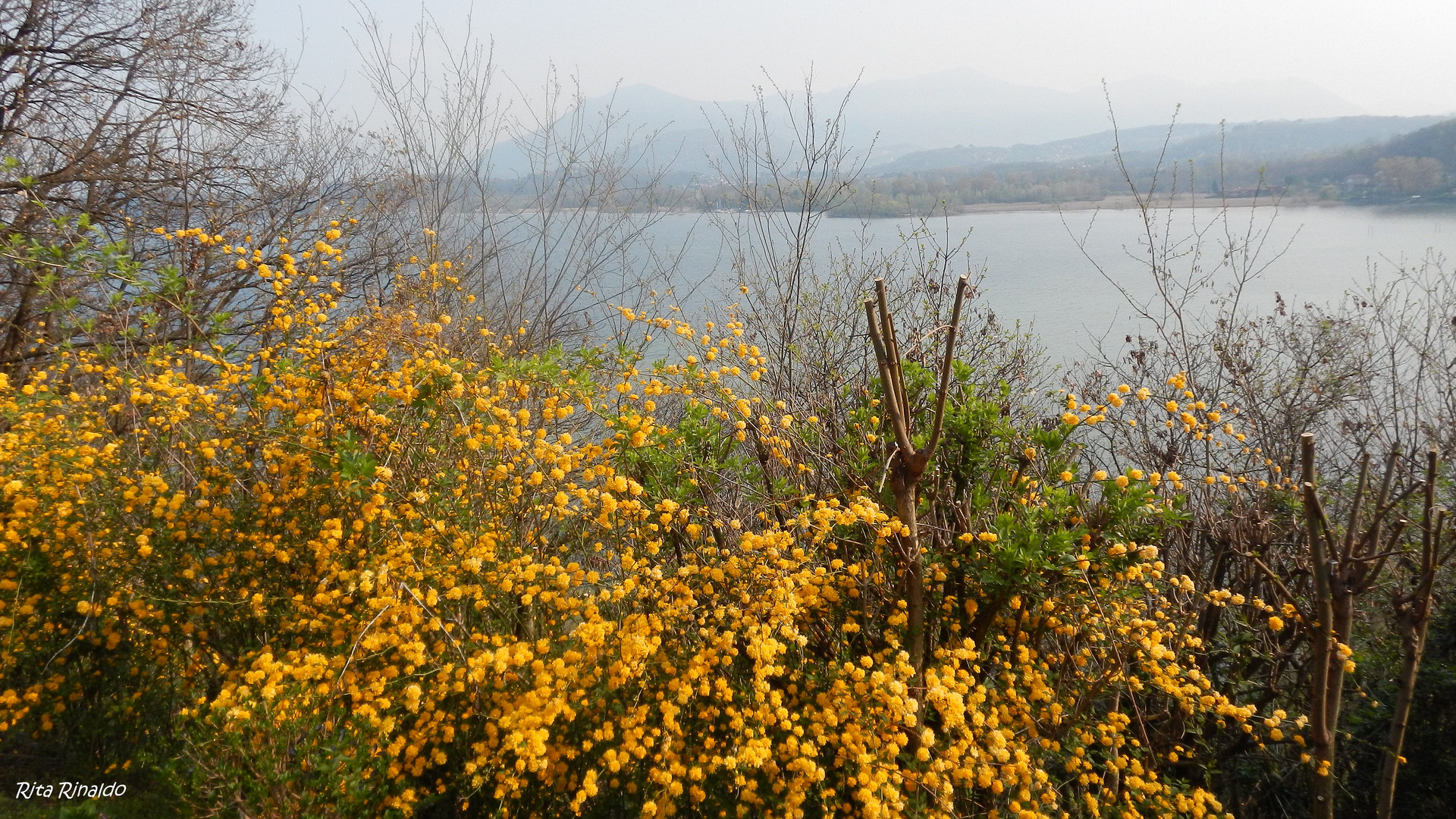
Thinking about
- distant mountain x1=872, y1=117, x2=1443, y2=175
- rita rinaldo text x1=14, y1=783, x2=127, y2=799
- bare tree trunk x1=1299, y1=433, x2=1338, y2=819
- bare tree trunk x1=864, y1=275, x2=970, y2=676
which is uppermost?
distant mountain x1=872, y1=117, x2=1443, y2=175

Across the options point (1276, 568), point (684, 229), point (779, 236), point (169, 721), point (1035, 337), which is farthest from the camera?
point (684, 229)

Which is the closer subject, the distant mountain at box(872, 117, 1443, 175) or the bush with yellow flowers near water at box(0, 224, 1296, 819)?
the bush with yellow flowers near water at box(0, 224, 1296, 819)

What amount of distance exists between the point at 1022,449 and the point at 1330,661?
1.31m

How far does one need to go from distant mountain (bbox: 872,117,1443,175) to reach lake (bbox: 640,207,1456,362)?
1.00 metres

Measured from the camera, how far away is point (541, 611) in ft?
8.98

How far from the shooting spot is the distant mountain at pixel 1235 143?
10500mm

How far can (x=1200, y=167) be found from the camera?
8.02 m

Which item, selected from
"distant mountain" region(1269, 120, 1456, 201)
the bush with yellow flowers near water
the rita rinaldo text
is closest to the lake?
"distant mountain" region(1269, 120, 1456, 201)

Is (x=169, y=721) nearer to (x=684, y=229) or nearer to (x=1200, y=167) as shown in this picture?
(x=684, y=229)

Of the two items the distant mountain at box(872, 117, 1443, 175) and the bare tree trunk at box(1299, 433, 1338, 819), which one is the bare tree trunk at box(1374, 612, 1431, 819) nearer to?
the bare tree trunk at box(1299, 433, 1338, 819)

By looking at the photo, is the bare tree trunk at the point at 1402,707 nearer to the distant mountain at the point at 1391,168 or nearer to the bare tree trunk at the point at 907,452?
the bare tree trunk at the point at 907,452

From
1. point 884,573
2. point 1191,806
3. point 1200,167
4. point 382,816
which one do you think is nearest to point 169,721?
point 382,816

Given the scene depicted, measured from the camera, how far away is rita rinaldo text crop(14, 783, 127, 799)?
8.77 ft

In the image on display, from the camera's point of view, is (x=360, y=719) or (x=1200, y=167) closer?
(x=360, y=719)
